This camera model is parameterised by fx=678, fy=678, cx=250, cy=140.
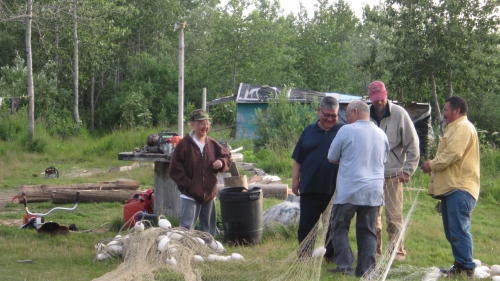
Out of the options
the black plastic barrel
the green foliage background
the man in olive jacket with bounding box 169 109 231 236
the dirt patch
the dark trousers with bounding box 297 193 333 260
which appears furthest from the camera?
the green foliage background

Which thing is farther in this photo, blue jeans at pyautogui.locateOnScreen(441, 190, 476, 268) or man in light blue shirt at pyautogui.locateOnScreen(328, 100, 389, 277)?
blue jeans at pyautogui.locateOnScreen(441, 190, 476, 268)

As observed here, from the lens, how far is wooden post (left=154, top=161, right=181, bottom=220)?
9539mm

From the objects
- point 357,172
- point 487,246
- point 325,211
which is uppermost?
point 357,172

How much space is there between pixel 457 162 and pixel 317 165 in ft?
4.63

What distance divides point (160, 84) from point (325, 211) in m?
35.4

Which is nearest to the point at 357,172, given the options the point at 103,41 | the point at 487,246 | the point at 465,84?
the point at 487,246

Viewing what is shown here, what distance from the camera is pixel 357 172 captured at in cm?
636

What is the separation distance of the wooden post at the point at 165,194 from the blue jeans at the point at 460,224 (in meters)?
4.09

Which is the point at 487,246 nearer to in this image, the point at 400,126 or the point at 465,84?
→ the point at 400,126

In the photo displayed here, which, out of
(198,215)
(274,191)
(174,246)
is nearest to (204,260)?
(174,246)

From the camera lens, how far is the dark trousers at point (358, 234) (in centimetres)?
650

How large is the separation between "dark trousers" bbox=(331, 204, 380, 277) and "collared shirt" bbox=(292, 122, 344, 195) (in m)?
0.52

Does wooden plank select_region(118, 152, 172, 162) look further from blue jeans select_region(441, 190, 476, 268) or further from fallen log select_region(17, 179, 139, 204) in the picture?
blue jeans select_region(441, 190, 476, 268)

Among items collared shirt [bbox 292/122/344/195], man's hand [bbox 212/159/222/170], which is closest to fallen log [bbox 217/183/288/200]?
man's hand [bbox 212/159/222/170]
